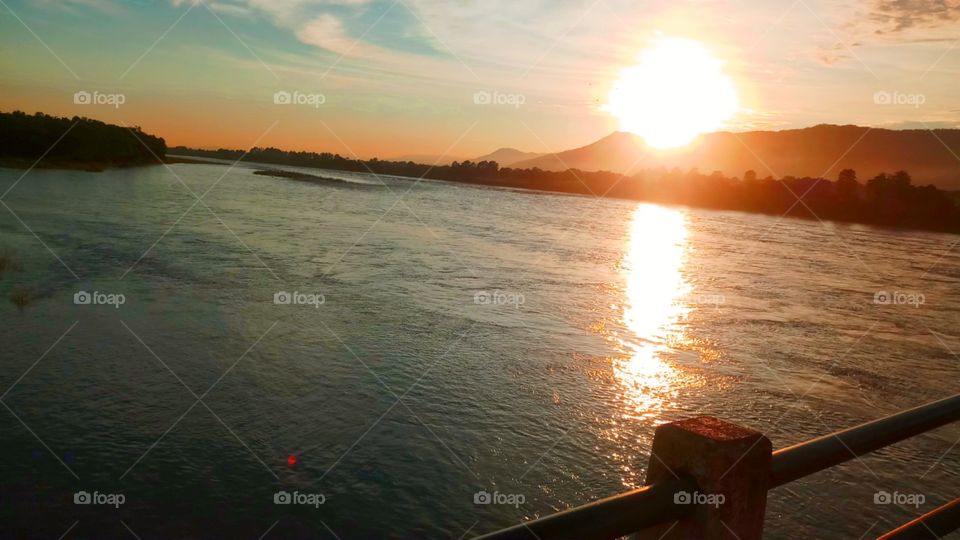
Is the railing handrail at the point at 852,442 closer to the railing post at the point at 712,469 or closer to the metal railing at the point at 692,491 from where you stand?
the metal railing at the point at 692,491

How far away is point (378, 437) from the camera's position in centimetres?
692

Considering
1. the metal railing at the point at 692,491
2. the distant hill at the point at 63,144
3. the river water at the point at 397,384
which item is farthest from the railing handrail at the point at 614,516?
the distant hill at the point at 63,144

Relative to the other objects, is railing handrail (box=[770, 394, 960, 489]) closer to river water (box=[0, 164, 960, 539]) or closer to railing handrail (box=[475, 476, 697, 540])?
→ railing handrail (box=[475, 476, 697, 540])

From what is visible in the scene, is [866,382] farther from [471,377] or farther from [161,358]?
[161,358]

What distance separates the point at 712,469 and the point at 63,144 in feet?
260

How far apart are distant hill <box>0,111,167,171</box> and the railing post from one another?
206 feet

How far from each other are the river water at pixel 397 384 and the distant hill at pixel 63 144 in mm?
50628

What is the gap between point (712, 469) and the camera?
5.07 ft

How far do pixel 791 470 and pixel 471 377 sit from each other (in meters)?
7.15

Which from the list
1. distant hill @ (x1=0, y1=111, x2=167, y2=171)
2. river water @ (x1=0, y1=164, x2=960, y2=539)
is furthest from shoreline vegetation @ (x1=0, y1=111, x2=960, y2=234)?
river water @ (x1=0, y1=164, x2=960, y2=539)

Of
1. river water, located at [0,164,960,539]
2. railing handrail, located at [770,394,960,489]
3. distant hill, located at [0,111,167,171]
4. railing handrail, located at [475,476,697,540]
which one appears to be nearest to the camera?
railing handrail, located at [475,476,697,540]

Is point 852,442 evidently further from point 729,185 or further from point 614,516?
point 729,185

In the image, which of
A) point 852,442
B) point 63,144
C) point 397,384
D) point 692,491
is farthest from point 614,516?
point 63,144

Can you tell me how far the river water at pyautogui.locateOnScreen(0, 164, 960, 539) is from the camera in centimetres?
574
